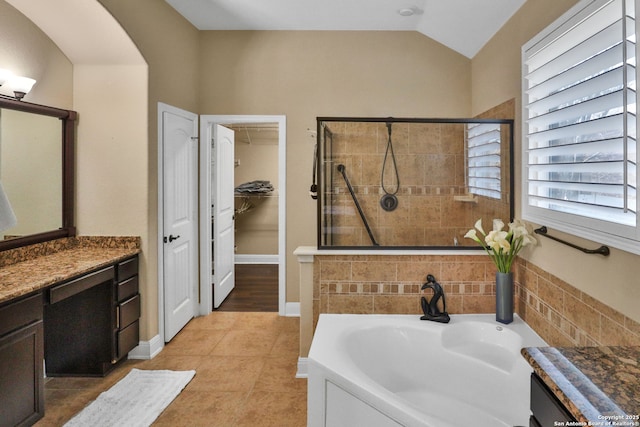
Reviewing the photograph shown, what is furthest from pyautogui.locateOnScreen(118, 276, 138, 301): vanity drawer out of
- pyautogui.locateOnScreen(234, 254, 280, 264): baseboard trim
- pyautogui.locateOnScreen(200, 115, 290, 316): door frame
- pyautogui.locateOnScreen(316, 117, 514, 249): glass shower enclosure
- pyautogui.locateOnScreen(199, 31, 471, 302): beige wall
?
pyautogui.locateOnScreen(234, 254, 280, 264): baseboard trim

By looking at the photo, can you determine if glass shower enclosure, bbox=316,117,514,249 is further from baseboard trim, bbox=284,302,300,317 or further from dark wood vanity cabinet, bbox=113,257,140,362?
baseboard trim, bbox=284,302,300,317

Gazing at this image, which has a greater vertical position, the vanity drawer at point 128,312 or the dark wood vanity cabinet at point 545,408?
the dark wood vanity cabinet at point 545,408

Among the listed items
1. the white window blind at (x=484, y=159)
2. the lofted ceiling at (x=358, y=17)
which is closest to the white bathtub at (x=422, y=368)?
the white window blind at (x=484, y=159)

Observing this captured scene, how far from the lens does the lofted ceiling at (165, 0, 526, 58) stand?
10.5 ft

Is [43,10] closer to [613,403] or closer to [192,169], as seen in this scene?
[192,169]

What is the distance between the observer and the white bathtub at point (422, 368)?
173cm

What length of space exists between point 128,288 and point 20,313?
37.3 inches

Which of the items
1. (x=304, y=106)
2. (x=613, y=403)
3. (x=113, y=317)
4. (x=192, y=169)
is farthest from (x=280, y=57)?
(x=613, y=403)

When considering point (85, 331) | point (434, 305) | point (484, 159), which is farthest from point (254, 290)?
point (484, 159)

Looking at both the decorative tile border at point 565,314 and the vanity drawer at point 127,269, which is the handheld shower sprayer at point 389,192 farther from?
the vanity drawer at point 127,269

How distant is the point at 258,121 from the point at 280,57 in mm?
691

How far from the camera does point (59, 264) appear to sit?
2461mm

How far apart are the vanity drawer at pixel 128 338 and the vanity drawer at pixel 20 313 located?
810 mm

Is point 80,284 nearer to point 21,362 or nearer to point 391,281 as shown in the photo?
point 21,362
